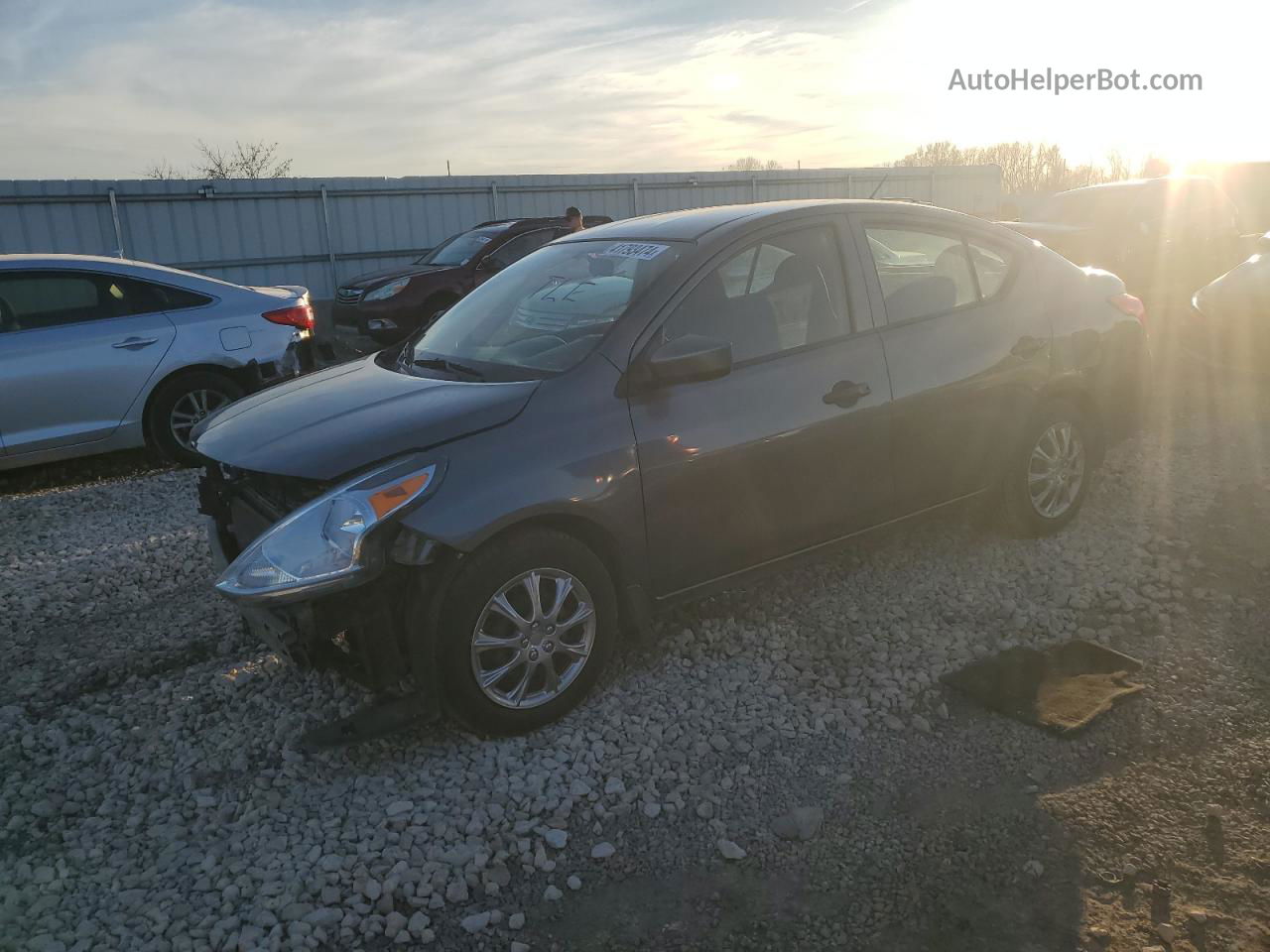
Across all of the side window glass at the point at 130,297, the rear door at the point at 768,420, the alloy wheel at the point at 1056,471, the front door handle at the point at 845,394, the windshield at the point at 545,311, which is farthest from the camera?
the side window glass at the point at 130,297

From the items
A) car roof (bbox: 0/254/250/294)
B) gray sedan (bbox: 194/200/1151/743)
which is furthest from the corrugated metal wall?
gray sedan (bbox: 194/200/1151/743)

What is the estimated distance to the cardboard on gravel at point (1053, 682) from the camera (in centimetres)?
365

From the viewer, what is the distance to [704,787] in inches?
129

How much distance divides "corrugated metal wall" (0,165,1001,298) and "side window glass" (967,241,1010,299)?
14182 mm

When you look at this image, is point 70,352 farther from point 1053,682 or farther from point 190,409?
→ point 1053,682

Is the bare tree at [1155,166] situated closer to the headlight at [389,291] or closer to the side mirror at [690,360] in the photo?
the headlight at [389,291]

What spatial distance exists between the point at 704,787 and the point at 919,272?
2.63 metres

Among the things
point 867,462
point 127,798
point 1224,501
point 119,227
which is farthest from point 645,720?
point 119,227

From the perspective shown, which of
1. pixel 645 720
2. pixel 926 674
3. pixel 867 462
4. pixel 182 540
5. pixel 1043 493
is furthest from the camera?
pixel 182 540

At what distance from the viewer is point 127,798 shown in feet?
10.9

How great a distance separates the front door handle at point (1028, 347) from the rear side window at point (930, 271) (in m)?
0.28

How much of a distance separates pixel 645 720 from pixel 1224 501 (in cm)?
410

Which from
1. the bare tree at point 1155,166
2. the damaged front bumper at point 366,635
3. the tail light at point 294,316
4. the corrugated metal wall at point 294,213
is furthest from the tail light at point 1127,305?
the bare tree at point 1155,166

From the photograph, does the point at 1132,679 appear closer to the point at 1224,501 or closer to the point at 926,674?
the point at 926,674
